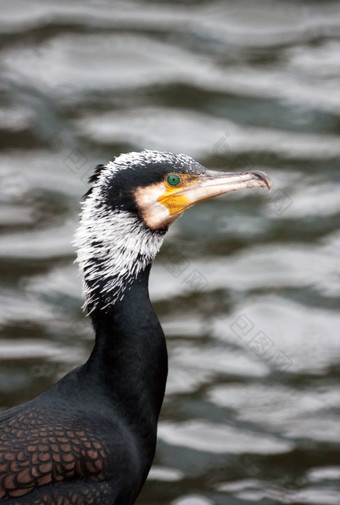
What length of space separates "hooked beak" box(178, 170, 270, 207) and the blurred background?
227 centimetres

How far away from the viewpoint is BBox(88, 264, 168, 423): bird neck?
5.71 m

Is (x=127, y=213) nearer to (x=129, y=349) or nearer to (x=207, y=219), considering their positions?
(x=129, y=349)

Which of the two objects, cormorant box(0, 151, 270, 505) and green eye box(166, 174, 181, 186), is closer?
cormorant box(0, 151, 270, 505)

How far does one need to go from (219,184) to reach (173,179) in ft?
0.91

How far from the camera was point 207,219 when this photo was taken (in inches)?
423

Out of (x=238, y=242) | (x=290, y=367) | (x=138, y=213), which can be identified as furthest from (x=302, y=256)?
(x=138, y=213)

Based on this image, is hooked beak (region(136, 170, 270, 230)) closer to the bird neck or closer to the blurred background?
the bird neck

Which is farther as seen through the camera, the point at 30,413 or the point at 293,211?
the point at 293,211

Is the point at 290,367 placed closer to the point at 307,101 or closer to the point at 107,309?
the point at 107,309

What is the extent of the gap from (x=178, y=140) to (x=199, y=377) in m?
3.95

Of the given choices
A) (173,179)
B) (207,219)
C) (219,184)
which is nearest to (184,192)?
(173,179)

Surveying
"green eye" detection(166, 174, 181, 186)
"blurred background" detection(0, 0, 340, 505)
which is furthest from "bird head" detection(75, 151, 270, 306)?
"blurred background" detection(0, 0, 340, 505)

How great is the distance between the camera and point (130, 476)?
5.59m

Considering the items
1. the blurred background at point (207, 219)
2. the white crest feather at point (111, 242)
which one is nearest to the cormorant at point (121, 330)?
the white crest feather at point (111, 242)
